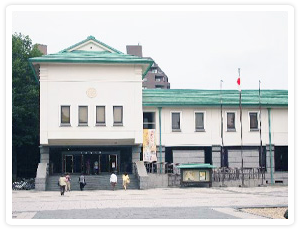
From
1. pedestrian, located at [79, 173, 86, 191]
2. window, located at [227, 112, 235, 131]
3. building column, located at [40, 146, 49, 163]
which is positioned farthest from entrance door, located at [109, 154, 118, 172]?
window, located at [227, 112, 235, 131]

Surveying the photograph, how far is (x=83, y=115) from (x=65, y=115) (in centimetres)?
141

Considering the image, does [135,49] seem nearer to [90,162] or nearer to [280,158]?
[280,158]

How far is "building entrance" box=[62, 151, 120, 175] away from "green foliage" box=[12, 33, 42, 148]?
6576 mm

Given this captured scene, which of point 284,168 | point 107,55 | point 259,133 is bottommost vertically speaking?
point 284,168

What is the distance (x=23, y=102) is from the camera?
51.0 meters

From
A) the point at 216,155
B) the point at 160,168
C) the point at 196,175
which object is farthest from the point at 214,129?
the point at 196,175

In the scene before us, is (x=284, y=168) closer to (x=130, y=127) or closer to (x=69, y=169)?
(x=130, y=127)

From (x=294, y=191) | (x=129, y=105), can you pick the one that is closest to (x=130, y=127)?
(x=129, y=105)

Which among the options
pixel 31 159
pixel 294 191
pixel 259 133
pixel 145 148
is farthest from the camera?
pixel 31 159

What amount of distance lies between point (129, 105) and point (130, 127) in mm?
1747

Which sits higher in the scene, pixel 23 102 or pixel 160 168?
pixel 23 102

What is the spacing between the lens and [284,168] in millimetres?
49844

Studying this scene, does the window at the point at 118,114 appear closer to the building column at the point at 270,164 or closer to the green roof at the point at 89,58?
the green roof at the point at 89,58

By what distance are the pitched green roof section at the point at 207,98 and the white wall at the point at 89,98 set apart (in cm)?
420
